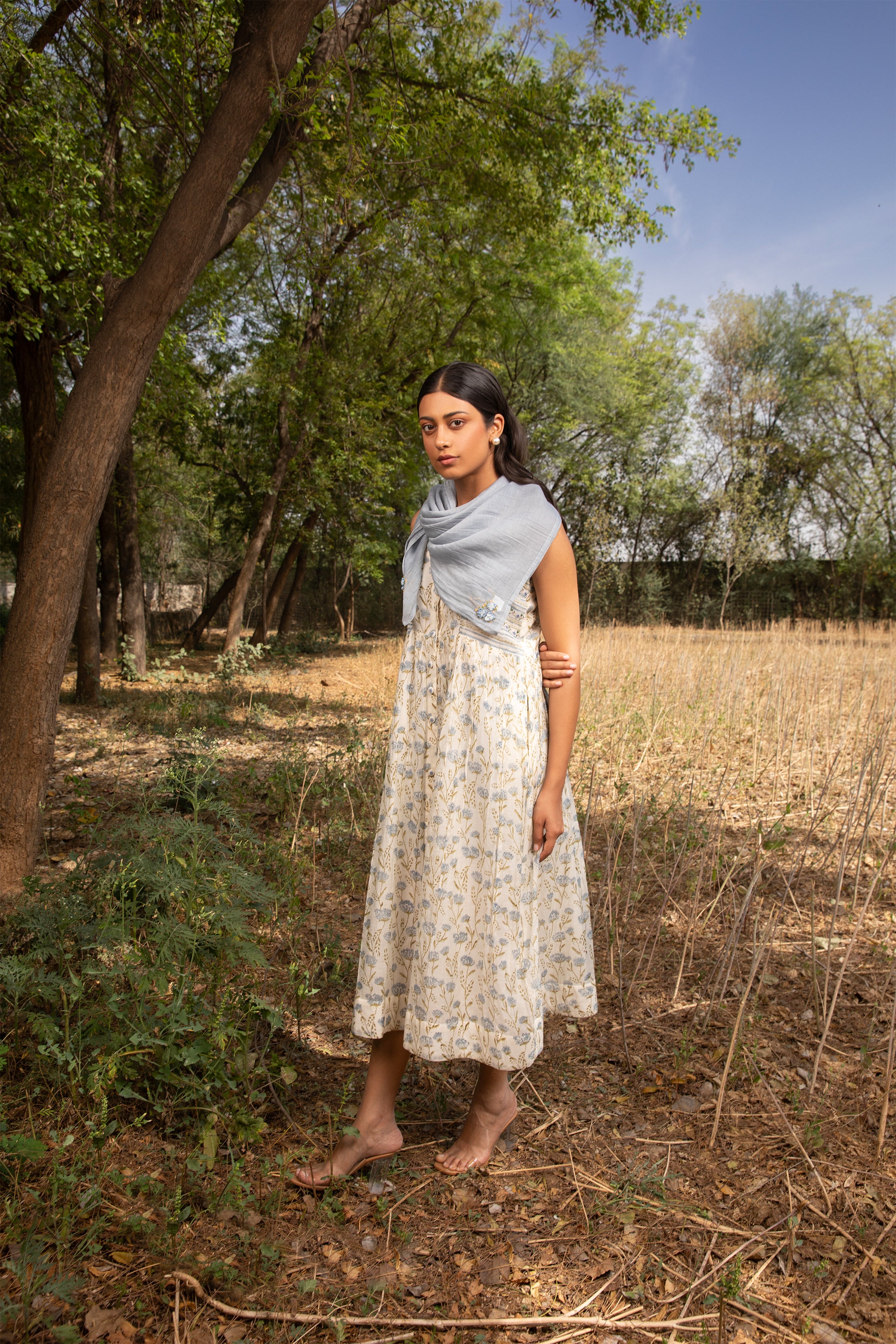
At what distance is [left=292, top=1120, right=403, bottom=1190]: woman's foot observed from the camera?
78.7 inches

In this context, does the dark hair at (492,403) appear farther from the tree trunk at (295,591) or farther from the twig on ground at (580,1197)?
the tree trunk at (295,591)

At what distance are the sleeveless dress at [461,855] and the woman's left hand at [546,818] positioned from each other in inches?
0.6

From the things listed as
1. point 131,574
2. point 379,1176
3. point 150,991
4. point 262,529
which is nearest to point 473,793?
point 379,1176

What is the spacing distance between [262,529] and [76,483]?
911cm

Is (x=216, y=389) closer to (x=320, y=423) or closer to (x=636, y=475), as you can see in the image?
(x=320, y=423)

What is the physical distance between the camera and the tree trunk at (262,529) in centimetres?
1230

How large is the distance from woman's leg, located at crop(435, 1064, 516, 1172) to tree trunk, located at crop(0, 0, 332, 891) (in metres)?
2.41

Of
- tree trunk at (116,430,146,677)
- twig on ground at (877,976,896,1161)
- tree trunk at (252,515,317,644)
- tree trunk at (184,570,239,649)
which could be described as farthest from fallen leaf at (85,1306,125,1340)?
tree trunk at (184,570,239,649)

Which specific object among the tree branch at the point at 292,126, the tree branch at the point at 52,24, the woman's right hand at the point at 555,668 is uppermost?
the tree branch at the point at 52,24

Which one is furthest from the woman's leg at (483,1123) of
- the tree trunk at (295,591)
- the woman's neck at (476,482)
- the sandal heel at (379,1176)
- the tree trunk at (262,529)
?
the tree trunk at (295,591)

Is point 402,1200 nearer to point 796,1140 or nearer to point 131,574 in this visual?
point 796,1140

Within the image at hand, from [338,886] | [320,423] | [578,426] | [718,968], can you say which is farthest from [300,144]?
[578,426]

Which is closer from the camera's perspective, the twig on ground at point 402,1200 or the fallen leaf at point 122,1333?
the fallen leaf at point 122,1333

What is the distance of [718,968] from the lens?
2811 millimetres
